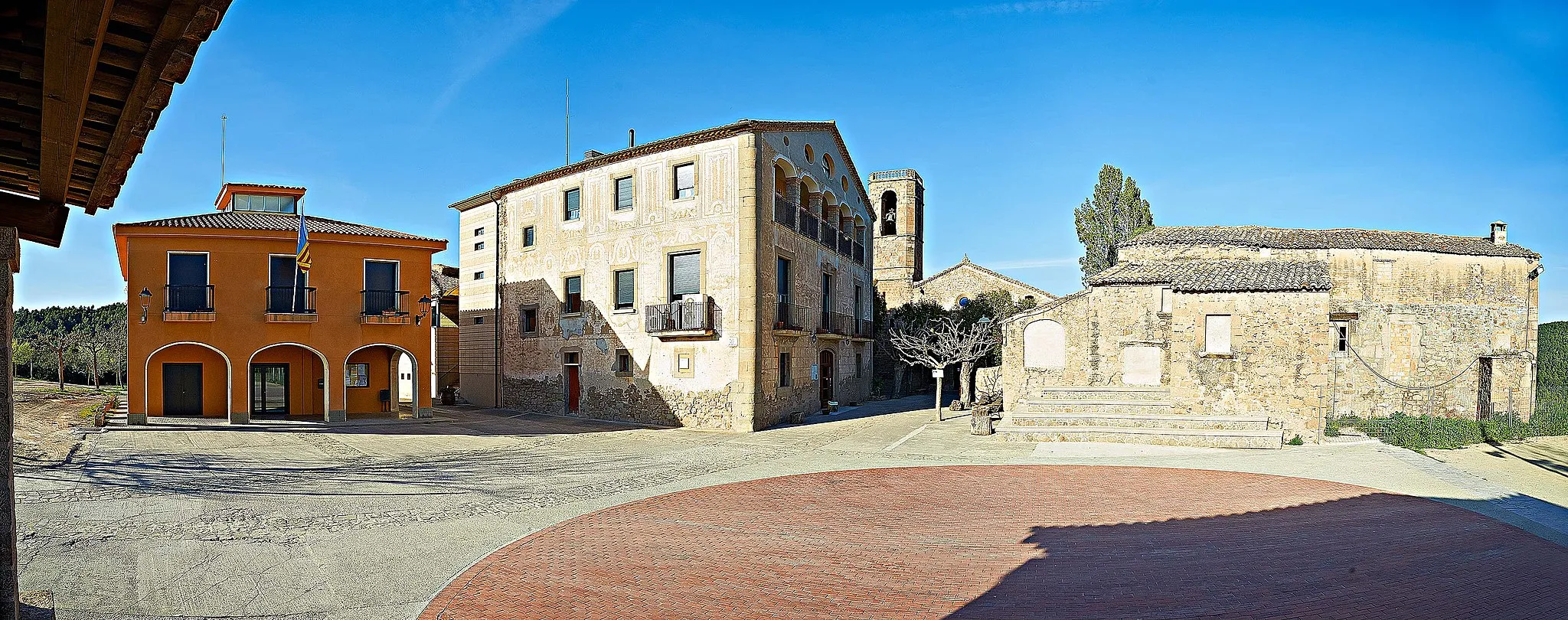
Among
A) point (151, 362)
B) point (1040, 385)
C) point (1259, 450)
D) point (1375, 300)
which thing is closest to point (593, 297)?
point (151, 362)

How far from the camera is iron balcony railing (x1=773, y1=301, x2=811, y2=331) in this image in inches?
883

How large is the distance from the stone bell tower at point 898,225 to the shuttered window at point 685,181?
68.9ft

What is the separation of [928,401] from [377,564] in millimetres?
25461

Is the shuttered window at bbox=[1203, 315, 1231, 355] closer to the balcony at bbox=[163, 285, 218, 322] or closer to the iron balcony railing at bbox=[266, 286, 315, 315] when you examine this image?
the iron balcony railing at bbox=[266, 286, 315, 315]

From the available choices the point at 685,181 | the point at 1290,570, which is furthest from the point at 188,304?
the point at 1290,570

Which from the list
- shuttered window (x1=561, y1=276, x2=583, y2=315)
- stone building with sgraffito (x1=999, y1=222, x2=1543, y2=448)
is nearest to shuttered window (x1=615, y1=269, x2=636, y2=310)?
shuttered window (x1=561, y1=276, x2=583, y2=315)

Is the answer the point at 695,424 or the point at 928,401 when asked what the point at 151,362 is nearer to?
the point at 695,424

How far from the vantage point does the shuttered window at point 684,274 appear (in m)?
22.5

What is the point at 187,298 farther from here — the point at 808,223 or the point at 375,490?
the point at 808,223

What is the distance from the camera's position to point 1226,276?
1967 centimetres

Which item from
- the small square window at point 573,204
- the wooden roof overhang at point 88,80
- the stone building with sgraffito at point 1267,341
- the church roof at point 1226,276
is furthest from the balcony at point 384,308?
the church roof at point 1226,276

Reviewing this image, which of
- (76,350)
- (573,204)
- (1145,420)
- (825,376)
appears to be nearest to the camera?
(1145,420)

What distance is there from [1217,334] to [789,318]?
11.3 metres

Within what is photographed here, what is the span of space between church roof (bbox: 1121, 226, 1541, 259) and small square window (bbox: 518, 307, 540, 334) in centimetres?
2198
